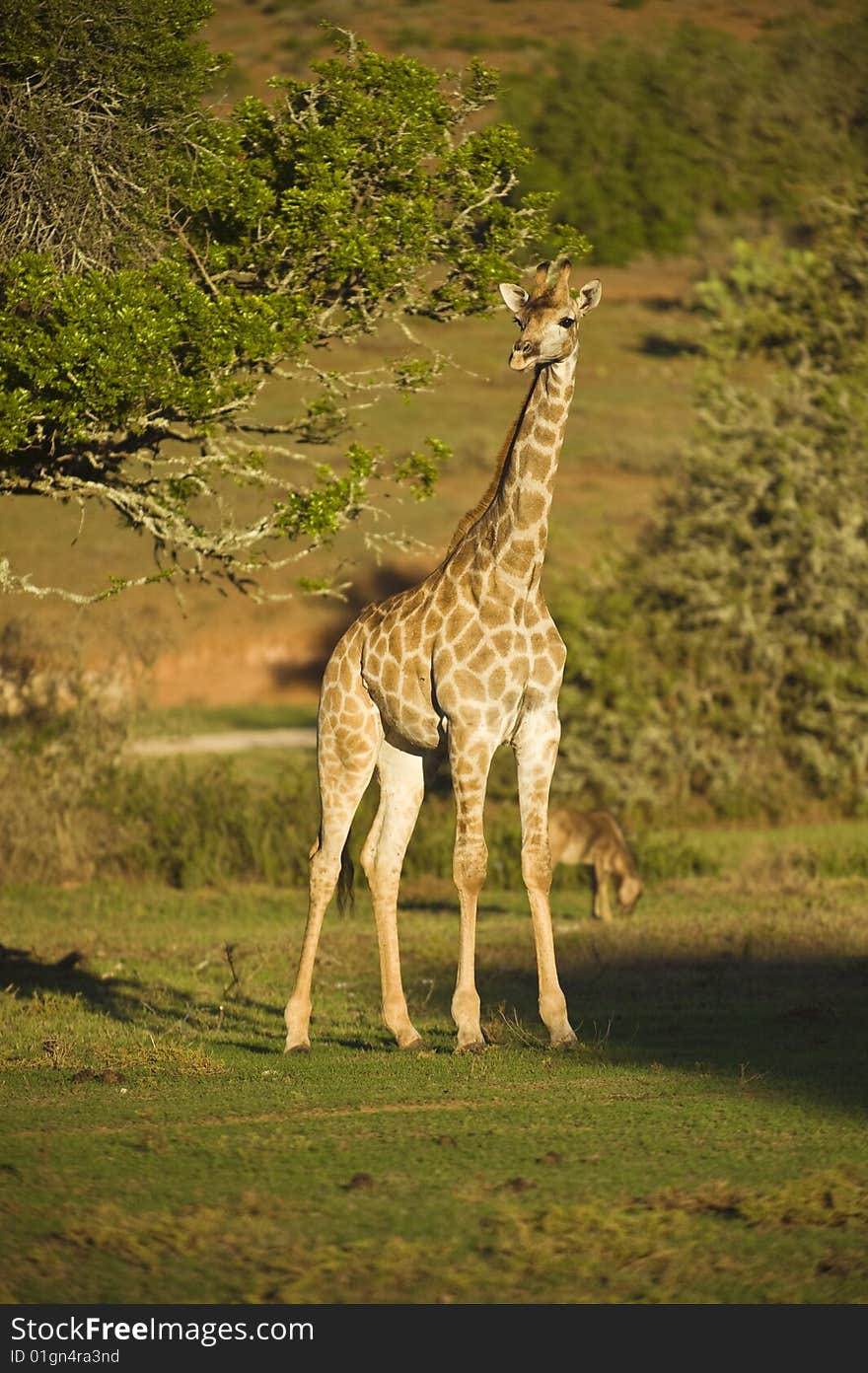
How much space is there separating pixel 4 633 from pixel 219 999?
7962 millimetres

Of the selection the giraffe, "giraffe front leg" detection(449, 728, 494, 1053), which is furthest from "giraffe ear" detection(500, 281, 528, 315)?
"giraffe front leg" detection(449, 728, 494, 1053)

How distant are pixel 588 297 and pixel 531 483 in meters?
1.00

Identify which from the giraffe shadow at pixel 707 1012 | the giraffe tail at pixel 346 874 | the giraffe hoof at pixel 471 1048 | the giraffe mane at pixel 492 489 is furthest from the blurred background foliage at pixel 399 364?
the giraffe hoof at pixel 471 1048

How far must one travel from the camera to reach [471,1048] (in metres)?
9.41

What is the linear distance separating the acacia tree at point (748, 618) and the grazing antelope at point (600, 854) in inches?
300

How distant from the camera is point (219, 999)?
1230 cm

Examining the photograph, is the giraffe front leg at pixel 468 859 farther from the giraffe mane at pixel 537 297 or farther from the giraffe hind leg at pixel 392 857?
the giraffe mane at pixel 537 297

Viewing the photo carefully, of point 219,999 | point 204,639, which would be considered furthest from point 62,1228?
point 204,639

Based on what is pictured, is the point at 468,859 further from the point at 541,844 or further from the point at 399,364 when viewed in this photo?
the point at 399,364

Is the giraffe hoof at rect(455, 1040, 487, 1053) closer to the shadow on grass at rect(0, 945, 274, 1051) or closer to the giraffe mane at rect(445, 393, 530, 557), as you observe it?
the shadow on grass at rect(0, 945, 274, 1051)

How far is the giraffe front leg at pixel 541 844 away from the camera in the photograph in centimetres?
950

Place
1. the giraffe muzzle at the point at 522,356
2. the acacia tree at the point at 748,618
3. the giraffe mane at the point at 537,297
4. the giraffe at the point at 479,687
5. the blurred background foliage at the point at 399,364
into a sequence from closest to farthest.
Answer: the giraffe muzzle at the point at 522,356, the giraffe mane at the point at 537,297, the giraffe at the point at 479,687, the blurred background foliage at the point at 399,364, the acacia tree at the point at 748,618

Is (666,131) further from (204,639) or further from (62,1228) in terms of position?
(62,1228)

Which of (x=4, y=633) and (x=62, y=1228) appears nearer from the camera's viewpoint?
(x=62, y=1228)
